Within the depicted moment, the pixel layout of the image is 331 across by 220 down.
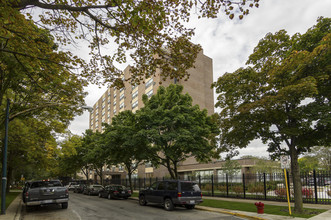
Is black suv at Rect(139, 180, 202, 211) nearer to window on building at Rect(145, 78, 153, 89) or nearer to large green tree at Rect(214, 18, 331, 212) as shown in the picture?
large green tree at Rect(214, 18, 331, 212)

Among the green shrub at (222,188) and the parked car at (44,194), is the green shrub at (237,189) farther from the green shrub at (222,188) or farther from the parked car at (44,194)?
the parked car at (44,194)

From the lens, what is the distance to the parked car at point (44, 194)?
13.4 m

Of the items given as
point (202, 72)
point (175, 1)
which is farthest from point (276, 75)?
Answer: point (202, 72)

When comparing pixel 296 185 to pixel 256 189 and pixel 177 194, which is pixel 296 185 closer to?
pixel 177 194

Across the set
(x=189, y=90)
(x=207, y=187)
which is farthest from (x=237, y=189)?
(x=189, y=90)

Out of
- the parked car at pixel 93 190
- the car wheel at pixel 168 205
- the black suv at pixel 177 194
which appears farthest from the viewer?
the parked car at pixel 93 190

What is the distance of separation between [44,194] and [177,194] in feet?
23.1

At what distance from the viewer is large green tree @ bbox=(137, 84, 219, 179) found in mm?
18250

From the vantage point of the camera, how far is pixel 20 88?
14.4m

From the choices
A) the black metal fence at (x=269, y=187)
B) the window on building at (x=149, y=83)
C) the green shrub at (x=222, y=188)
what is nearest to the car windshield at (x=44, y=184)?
the black metal fence at (x=269, y=187)

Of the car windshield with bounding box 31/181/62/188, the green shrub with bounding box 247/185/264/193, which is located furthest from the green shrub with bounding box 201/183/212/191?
the car windshield with bounding box 31/181/62/188

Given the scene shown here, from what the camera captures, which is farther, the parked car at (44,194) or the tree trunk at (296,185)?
the parked car at (44,194)

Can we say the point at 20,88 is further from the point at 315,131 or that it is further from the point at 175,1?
the point at 315,131

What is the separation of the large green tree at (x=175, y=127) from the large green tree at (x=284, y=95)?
4.11 metres
